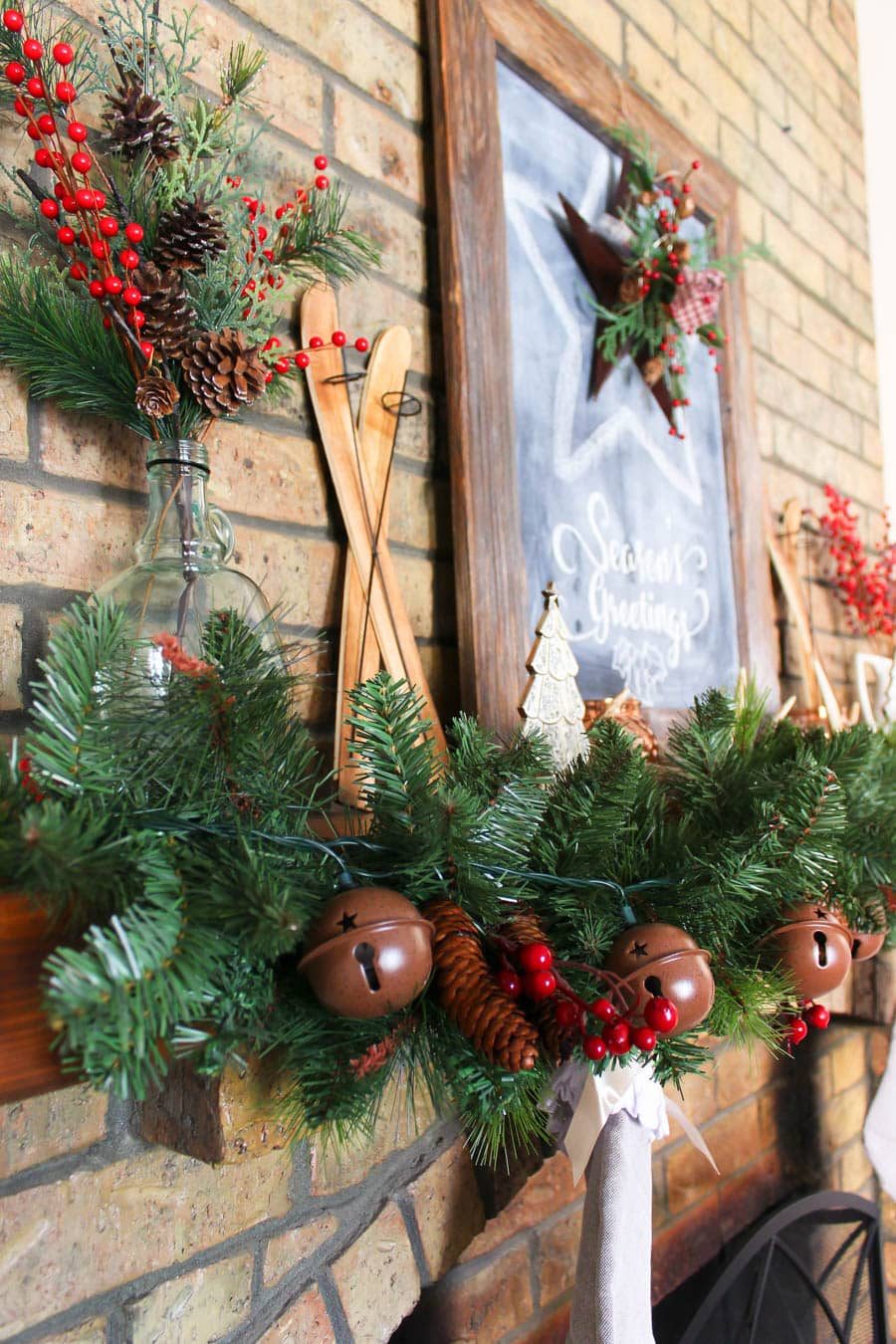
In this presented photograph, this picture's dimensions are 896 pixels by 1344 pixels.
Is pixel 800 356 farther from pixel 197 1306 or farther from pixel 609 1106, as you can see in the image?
pixel 197 1306

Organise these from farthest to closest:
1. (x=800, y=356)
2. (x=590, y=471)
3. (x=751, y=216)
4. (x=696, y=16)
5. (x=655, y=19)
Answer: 1. (x=800, y=356)
2. (x=751, y=216)
3. (x=696, y=16)
4. (x=655, y=19)
5. (x=590, y=471)

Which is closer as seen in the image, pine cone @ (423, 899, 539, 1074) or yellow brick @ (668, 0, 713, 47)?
pine cone @ (423, 899, 539, 1074)

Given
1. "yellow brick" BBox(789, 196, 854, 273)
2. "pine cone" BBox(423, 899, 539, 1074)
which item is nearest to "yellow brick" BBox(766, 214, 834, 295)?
"yellow brick" BBox(789, 196, 854, 273)

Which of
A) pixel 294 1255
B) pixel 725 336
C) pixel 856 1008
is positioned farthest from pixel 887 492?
pixel 294 1255

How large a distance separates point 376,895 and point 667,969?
207 millimetres

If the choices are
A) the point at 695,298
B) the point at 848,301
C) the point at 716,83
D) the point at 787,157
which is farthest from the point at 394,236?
the point at 848,301

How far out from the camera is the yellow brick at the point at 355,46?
36.2 inches

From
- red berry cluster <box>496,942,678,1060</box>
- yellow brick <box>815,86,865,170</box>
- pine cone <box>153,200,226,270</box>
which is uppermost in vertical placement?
yellow brick <box>815,86,865,170</box>

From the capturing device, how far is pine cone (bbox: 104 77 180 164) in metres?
0.67

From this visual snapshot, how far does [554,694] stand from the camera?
862 millimetres

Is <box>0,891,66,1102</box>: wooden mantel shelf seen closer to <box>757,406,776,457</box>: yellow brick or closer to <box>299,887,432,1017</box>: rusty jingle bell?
<box>299,887,432,1017</box>: rusty jingle bell

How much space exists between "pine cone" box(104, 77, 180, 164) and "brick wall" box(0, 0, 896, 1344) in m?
0.14

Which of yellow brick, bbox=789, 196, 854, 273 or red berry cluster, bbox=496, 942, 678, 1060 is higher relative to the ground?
yellow brick, bbox=789, 196, 854, 273

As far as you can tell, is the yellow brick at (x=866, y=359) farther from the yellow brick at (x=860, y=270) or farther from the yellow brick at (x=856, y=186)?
the yellow brick at (x=856, y=186)
